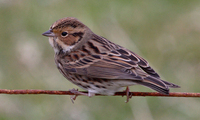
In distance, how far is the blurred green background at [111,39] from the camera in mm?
6398

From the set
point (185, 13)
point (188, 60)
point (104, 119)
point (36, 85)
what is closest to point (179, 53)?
point (188, 60)

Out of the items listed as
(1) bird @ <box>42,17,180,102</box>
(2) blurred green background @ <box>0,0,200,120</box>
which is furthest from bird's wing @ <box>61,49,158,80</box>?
(2) blurred green background @ <box>0,0,200,120</box>

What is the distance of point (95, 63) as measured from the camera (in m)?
5.11

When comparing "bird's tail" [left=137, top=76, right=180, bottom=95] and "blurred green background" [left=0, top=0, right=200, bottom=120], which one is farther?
"blurred green background" [left=0, top=0, right=200, bottom=120]

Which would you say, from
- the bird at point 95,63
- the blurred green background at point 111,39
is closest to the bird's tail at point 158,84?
the bird at point 95,63

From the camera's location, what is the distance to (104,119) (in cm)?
636

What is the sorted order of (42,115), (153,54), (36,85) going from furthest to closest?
(153,54), (36,85), (42,115)

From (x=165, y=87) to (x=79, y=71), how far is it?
1.34 meters

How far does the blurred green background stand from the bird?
4.09ft

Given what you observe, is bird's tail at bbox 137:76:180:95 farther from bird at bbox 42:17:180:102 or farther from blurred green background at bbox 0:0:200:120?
blurred green background at bbox 0:0:200:120

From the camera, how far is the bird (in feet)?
15.5

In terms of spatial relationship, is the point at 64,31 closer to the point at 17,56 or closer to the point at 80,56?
the point at 80,56

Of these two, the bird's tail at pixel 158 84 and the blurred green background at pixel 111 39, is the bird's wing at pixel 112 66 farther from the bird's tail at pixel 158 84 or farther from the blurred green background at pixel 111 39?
the blurred green background at pixel 111 39

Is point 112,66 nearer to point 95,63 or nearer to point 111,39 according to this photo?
point 95,63
